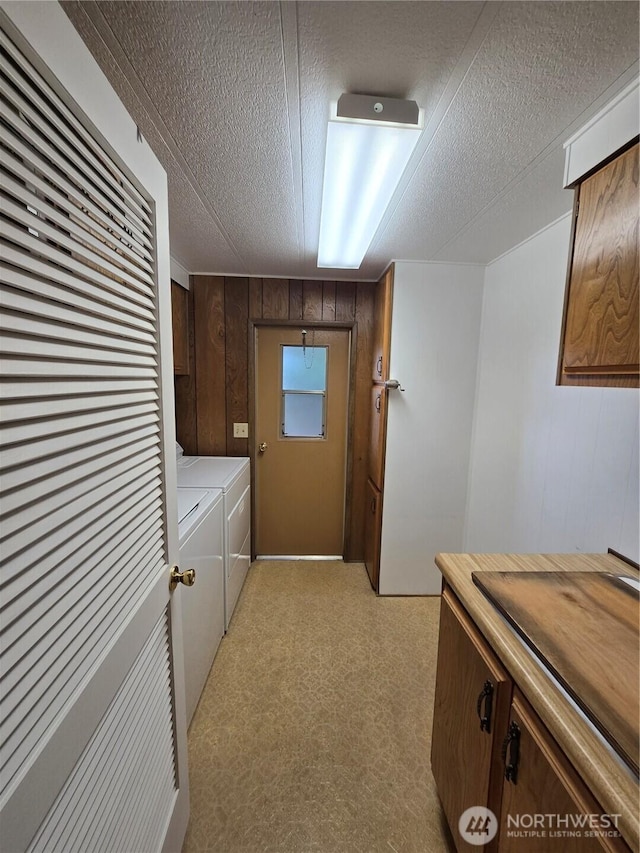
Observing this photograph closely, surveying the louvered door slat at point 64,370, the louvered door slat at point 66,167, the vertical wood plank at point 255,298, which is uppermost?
the vertical wood plank at point 255,298

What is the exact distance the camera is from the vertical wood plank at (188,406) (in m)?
2.69

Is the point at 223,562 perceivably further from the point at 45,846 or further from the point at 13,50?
the point at 13,50

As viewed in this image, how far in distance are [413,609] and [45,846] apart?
2.24m

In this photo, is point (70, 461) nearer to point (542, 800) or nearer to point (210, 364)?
point (542, 800)

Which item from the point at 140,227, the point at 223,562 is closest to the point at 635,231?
the point at 140,227

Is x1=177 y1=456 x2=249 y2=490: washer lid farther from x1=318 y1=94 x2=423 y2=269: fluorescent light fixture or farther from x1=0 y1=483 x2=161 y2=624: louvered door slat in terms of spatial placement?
x1=318 y1=94 x2=423 y2=269: fluorescent light fixture

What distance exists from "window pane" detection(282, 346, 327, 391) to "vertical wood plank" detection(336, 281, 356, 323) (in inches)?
11.4

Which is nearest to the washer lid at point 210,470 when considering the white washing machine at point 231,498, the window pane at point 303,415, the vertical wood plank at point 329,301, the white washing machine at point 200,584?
the white washing machine at point 231,498

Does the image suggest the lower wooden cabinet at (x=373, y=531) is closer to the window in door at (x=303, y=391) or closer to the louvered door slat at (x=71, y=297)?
the window in door at (x=303, y=391)

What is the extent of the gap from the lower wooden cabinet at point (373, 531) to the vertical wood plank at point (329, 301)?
52.5 inches

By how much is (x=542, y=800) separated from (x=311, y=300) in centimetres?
268

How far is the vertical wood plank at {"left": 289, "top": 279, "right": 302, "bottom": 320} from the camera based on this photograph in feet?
8.73

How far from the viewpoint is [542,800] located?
69 centimetres

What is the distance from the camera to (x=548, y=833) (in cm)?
66
